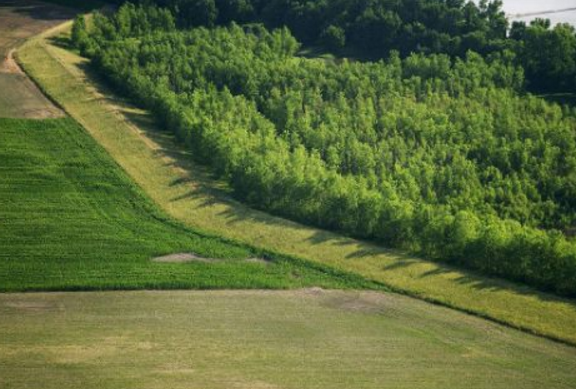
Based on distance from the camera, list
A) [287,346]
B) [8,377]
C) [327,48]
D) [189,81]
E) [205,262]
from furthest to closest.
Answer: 1. [327,48]
2. [189,81]
3. [205,262]
4. [287,346]
5. [8,377]

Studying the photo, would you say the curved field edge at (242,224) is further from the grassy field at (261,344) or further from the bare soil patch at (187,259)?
the bare soil patch at (187,259)

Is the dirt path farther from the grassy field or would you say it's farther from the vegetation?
the grassy field

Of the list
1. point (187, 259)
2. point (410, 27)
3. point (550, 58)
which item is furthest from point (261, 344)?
point (550, 58)

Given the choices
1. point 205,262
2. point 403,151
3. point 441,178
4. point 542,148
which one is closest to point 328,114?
point 403,151

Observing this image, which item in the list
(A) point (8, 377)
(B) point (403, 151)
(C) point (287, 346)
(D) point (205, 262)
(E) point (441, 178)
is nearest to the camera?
(A) point (8, 377)

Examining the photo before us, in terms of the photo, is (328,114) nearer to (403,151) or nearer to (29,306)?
(403,151)
